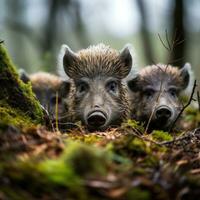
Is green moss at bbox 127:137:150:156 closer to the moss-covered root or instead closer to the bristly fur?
the moss-covered root

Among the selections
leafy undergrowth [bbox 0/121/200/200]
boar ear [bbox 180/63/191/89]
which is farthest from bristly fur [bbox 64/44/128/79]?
leafy undergrowth [bbox 0/121/200/200]

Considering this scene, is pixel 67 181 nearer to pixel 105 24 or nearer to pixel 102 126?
pixel 102 126

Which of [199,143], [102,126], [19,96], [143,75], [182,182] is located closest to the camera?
[182,182]

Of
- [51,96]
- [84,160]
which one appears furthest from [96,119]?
[51,96]

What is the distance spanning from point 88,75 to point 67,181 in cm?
497

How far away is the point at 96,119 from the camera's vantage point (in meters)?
7.30

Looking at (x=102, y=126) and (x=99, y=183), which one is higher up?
(x=102, y=126)

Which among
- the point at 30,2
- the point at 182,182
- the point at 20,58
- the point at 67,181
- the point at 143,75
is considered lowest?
the point at 67,181

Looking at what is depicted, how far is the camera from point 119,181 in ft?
12.1

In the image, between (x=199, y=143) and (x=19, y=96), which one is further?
(x=19, y=96)

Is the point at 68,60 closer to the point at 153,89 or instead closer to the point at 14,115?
the point at 153,89

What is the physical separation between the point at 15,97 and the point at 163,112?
3.23m

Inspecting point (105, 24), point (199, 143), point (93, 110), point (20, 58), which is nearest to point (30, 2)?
point (20, 58)

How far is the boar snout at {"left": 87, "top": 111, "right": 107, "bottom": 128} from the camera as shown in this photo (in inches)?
288
